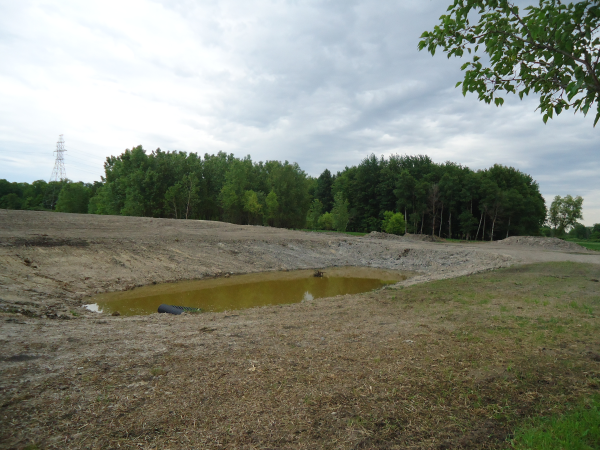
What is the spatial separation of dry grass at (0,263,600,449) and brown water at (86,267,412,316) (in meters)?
4.54

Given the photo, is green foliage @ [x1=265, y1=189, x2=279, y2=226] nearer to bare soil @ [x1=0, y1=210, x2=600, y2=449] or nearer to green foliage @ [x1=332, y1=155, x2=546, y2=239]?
green foliage @ [x1=332, y1=155, x2=546, y2=239]

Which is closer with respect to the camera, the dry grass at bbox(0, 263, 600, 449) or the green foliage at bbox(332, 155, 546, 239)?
the dry grass at bbox(0, 263, 600, 449)

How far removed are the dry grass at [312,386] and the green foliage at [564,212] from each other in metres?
70.8

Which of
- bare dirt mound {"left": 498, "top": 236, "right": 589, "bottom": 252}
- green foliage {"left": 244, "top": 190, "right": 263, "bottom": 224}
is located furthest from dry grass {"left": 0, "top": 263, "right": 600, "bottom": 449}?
green foliage {"left": 244, "top": 190, "right": 263, "bottom": 224}

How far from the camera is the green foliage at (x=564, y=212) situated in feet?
203

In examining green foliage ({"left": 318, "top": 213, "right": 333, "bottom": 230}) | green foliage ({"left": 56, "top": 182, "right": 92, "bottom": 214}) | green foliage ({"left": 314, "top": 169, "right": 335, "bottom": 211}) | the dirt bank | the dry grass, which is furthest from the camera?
green foliage ({"left": 314, "top": 169, "right": 335, "bottom": 211})

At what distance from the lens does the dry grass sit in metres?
2.91

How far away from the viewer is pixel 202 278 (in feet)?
51.8

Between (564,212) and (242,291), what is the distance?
7188 cm

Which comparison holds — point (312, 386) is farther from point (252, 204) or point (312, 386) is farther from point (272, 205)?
point (252, 204)

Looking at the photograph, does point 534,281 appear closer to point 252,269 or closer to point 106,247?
point 252,269

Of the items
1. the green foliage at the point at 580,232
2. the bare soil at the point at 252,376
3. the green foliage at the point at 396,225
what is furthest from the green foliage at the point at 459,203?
the bare soil at the point at 252,376

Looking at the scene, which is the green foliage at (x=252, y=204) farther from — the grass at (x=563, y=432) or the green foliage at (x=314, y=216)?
the grass at (x=563, y=432)

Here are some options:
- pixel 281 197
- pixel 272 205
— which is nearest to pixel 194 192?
pixel 272 205
